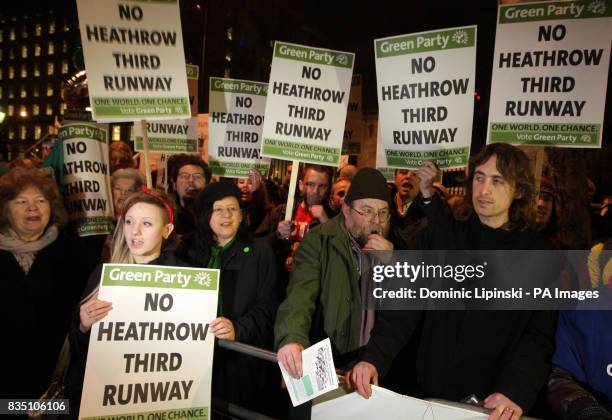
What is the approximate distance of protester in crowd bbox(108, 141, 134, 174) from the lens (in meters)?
6.98

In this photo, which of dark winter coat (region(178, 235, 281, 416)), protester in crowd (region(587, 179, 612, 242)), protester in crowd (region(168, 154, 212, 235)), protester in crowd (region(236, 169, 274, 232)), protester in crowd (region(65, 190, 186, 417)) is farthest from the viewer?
protester in crowd (region(236, 169, 274, 232))

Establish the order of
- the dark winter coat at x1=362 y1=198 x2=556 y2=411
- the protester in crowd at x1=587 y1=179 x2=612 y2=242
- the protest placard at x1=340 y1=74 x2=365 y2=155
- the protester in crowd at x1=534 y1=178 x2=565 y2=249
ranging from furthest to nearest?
the protest placard at x1=340 y1=74 x2=365 y2=155 < the protester in crowd at x1=587 y1=179 x2=612 y2=242 < the protester in crowd at x1=534 y1=178 x2=565 y2=249 < the dark winter coat at x1=362 y1=198 x2=556 y2=411

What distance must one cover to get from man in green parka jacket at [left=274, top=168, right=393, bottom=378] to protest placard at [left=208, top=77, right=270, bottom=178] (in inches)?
135

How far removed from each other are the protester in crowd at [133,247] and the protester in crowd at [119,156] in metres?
3.72

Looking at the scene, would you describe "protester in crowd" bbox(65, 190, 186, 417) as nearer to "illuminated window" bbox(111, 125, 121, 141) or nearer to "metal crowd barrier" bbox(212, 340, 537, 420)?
"metal crowd barrier" bbox(212, 340, 537, 420)

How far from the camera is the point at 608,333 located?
250 centimetres

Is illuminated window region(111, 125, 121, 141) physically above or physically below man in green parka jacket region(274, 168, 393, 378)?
above

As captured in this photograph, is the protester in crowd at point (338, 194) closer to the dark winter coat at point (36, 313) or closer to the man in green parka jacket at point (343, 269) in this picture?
the man in green parka jacket at point (343, 269)

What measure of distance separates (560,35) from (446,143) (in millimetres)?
1214

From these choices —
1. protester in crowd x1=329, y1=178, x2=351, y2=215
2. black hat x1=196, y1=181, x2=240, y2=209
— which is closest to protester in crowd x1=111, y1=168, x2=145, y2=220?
black hat x1=196, y1=181, x2=240, y2=209

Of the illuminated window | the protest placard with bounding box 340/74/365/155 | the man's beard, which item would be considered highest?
the illuminated window

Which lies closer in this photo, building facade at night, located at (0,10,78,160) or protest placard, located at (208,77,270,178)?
protest placard, located at (208,77,270,178)

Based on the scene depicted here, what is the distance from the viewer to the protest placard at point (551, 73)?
4.10 metres

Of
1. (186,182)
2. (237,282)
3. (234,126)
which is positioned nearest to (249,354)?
(237,282)
